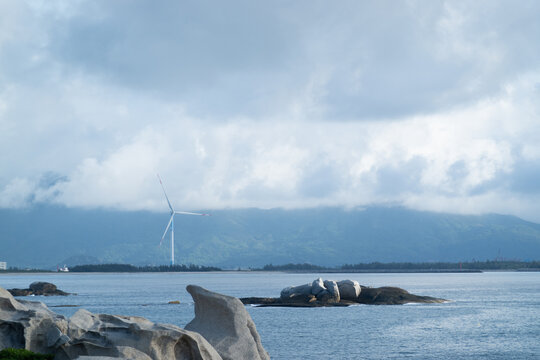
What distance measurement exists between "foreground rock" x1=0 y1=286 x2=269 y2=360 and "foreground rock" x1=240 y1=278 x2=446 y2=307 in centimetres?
5016

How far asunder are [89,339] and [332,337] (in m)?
28.2

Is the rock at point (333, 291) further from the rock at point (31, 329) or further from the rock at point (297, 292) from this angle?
the rock at point (31, 329)

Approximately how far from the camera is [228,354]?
2227 cm

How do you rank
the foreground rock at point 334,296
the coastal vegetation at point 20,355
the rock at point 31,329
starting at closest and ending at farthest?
the coastal vegetation at point 20,355 < the rock at point 31,329 < the foreground rock at point 334,296

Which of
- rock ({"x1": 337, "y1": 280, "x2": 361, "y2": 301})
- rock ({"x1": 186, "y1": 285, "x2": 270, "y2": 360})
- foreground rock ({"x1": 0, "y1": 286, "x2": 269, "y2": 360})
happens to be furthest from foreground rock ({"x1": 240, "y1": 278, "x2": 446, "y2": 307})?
foreground rock ({"x1": 0, "y1": 286, "x2": 269, "y2": 360})

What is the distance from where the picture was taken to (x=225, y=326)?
23.2 m

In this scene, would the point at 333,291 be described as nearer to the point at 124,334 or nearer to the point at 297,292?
the point at 297,292

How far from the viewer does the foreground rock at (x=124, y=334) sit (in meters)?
18.9

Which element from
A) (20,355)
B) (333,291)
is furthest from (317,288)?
(20,355)

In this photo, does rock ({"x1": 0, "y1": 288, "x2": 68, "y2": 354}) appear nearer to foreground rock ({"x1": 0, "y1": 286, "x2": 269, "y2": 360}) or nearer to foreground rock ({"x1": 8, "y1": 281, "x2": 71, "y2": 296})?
foreground rock ({"x1": 0, "y1": 286, "x2": 269, "y2": 360})

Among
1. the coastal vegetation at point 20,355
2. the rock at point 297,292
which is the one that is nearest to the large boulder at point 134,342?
the coastal vegetation at point 20,355

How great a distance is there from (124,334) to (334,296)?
5762 cm

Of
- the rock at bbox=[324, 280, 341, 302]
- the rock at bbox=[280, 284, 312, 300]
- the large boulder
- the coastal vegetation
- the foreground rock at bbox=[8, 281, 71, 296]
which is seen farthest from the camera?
the foreground rock at bbox=[8, 281, 71, 296]

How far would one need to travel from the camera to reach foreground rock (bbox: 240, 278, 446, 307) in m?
74.7
